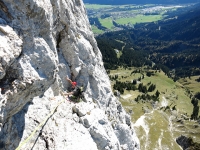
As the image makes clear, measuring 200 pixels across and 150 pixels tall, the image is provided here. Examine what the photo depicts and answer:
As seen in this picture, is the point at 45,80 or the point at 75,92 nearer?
the point at 45,80

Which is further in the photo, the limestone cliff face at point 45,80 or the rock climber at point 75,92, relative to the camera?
the rock climber at point 75,92

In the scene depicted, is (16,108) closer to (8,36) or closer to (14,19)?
(8,36)

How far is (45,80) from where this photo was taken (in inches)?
813

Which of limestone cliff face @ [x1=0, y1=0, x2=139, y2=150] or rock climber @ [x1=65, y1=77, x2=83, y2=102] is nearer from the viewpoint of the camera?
limestone cliff face @ [x1=0, y1=0, x2=139, y2=150]

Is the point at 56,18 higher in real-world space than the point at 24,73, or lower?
higher

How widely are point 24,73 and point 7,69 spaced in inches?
54.8

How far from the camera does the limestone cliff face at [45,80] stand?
18359mm

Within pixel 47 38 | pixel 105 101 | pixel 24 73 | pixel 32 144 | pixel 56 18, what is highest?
pixel 56 18

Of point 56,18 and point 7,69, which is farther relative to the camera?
point 56,18

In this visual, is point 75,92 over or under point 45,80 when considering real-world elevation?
under

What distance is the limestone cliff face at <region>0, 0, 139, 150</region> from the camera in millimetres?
18359

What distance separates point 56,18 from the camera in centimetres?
2695

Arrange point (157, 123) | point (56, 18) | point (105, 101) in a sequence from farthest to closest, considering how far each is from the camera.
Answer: point (157, 123) < point (105, 101) < point (56, 18)

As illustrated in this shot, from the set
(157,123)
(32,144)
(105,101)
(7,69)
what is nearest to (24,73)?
(7,69)
